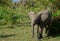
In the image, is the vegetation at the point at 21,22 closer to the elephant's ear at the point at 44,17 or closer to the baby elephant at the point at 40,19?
the baby elephant at the point at 40,19

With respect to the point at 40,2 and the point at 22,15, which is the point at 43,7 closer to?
the point at 40,2

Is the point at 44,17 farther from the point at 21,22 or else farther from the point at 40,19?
the point at 21,22

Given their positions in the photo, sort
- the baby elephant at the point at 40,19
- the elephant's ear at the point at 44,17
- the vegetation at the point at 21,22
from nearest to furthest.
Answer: the baby elephant at the point at 40,19, the elephant's ear at the point at 44,17, the vegetation at the point at 21,22

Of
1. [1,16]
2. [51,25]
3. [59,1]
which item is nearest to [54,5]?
[59,1]

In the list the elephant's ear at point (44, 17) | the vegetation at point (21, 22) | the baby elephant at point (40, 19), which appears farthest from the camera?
the vegetation at point (21, 22)

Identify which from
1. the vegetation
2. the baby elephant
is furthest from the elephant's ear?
the vegetation

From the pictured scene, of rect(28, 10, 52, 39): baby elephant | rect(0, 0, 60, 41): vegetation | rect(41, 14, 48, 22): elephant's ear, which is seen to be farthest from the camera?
rect(0, 0, 60, 41): vegetation

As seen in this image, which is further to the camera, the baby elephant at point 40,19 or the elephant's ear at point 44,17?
the elephant's ear at point 44,17

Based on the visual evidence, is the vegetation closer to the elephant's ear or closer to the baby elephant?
the baby elephant

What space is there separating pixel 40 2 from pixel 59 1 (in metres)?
1.08

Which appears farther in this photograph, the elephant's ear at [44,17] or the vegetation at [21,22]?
the vegetation at [21,22]

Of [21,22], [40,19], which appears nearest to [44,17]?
[40,19]

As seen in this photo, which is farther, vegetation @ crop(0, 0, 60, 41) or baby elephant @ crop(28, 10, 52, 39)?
vegetation @ crop(0, 0, 60, 41)

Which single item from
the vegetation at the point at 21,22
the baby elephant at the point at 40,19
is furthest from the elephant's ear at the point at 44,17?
the vegetation at the point at 21,22
